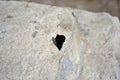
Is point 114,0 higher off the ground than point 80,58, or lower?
higher

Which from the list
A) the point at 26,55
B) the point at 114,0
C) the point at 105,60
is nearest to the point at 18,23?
the point at 26,55

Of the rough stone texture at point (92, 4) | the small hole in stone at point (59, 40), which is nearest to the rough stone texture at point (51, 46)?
the small hole in stone at point (59, 40)

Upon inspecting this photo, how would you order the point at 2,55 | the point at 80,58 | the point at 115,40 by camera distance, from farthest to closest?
the point at 115,40 < the point at 80,58 < the point at 2,55

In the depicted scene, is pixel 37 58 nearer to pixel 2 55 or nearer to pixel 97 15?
pixel 2 55

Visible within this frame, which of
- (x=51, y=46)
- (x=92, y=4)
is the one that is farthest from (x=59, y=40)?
(x=92, y=4)

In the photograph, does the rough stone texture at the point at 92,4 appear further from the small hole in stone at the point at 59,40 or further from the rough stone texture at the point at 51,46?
the small hole in stone at the point at 59,40

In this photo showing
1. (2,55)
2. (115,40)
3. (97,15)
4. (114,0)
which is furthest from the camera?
(114,0)

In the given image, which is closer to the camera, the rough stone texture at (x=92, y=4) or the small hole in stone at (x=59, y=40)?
the small hole in stone at (x=59, y=40)

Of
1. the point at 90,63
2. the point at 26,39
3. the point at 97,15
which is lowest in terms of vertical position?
the point at 90,63

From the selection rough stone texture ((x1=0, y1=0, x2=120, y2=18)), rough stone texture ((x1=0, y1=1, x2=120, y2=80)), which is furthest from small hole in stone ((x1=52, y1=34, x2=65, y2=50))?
rough stone texture ((x1=0, y1=0, x2=120, y2=18))
